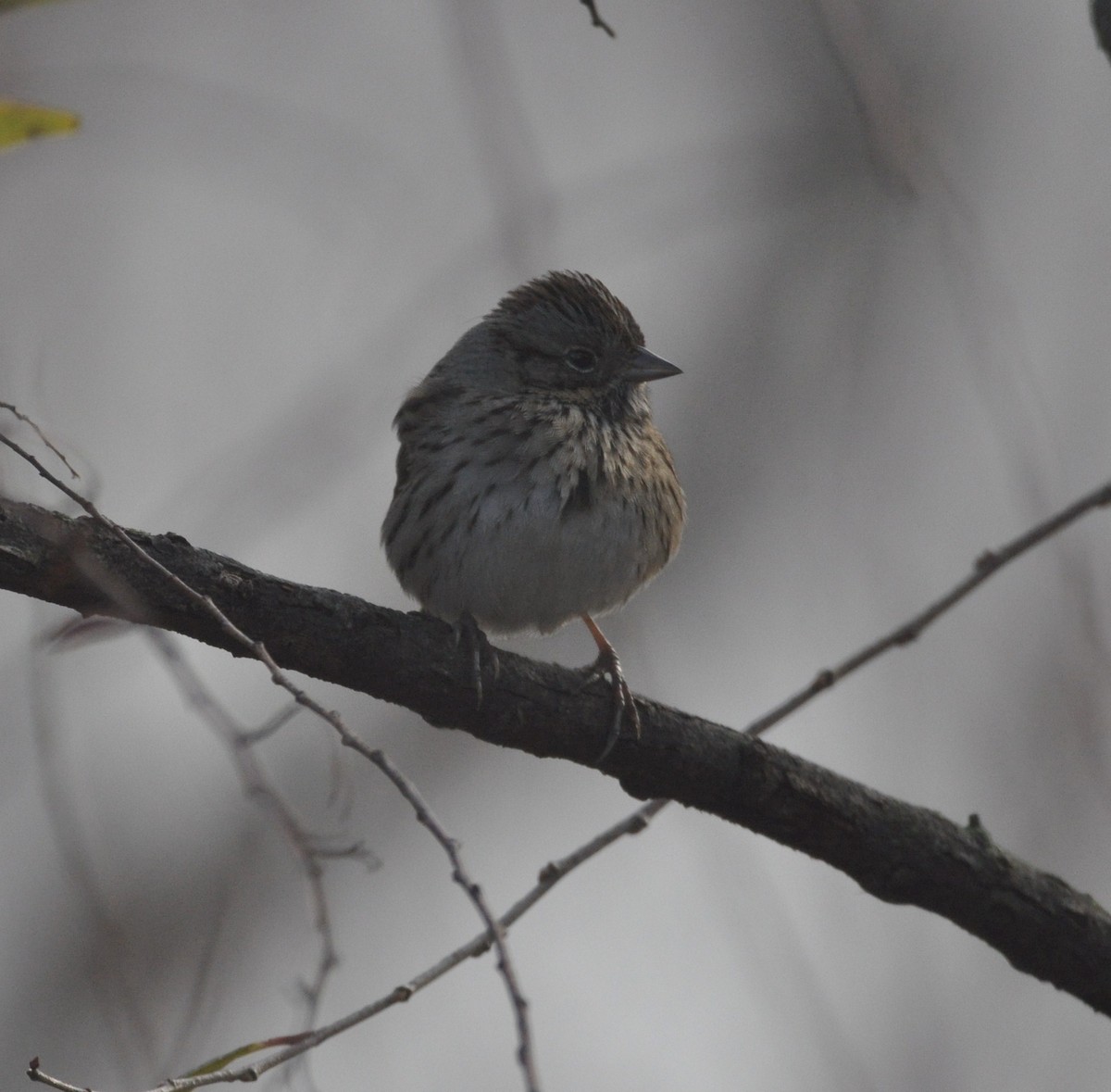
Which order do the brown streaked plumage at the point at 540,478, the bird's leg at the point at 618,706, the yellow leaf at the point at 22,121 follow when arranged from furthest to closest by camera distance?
the brown streaked plumage at the point at 540,478, the bird's leg at the point at 618,706, the yellow leaf at the point at 22,121

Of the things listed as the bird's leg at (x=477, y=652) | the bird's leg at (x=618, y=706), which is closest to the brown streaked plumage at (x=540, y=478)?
the bird's leg at (x=618, y=706)

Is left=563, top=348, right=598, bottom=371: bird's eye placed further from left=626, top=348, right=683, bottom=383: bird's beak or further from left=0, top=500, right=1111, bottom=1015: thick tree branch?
left=0, top=500, right=1111, bottom=1015: thick tree branch

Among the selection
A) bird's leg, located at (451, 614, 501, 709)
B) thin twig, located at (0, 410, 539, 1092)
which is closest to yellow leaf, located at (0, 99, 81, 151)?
thin twig, located at (0, 410, 539, 1092)

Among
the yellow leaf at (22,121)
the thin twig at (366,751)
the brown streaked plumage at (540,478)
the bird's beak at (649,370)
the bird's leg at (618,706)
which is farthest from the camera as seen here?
the bird's beak at (649,370)

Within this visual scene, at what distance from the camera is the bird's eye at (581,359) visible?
5.75 metres

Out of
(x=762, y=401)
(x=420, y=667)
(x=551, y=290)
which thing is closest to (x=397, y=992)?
(x=420, y=667)

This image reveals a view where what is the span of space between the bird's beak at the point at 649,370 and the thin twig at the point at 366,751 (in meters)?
2.59

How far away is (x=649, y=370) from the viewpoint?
5730mm

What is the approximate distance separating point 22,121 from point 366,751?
160cm

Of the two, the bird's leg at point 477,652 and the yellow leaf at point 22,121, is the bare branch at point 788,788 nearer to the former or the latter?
the bird's leg at point 477,652

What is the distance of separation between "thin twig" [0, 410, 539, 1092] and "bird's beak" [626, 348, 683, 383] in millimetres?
2595

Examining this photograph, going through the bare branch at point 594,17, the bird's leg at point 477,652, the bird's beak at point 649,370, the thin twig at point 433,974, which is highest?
the bird's beak at point 649,370

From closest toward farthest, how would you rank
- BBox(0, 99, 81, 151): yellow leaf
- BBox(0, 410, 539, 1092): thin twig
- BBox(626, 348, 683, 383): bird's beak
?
BBox(0, 410, 539, 1092): thin twig
BBox(0, 99, 81, 151): yellow leaf
BBox(626, 348, 683, 383): bird's beak

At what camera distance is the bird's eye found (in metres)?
5.75
